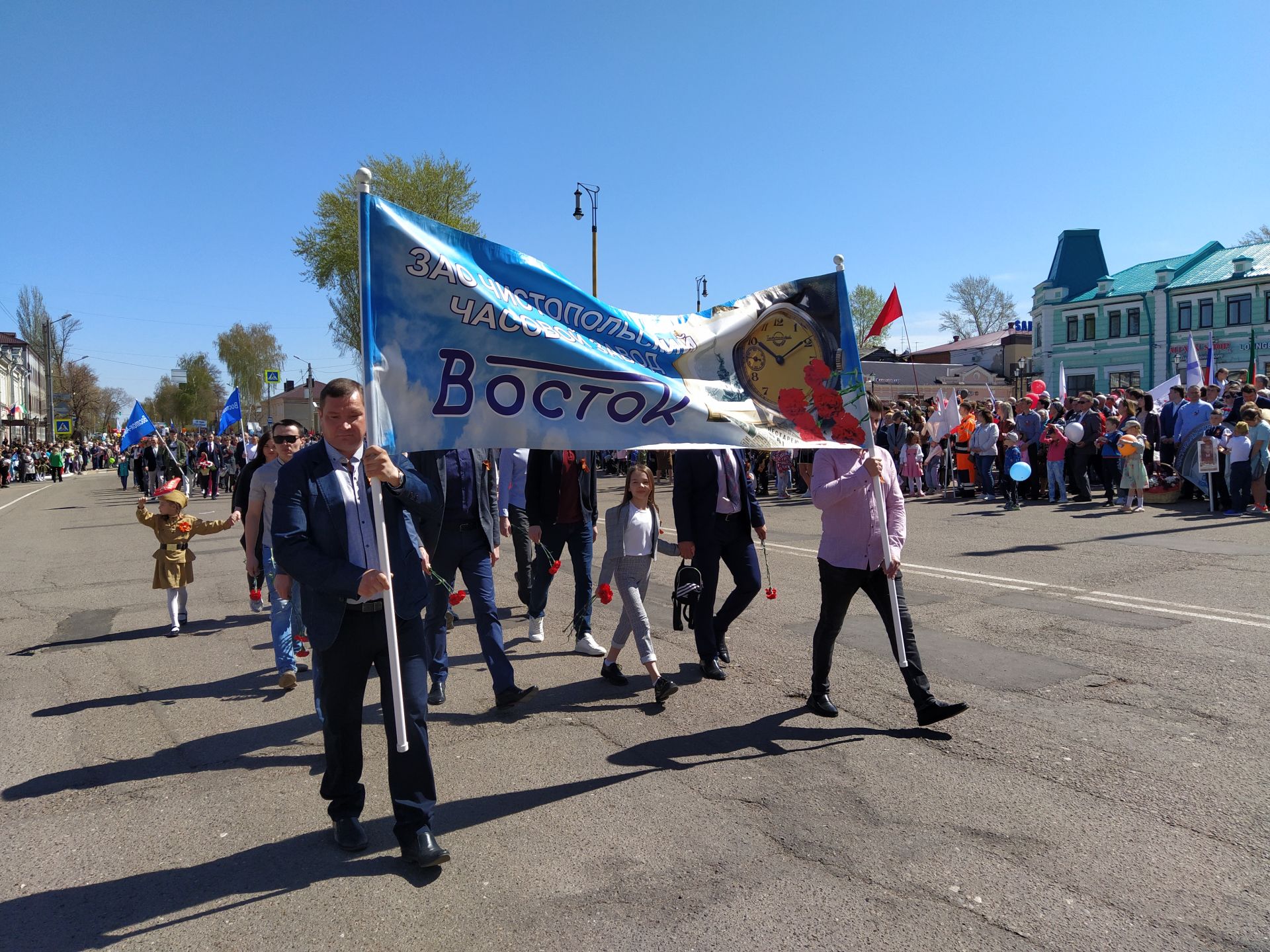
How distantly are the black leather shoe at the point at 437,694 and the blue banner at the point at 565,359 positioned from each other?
93.8 inches

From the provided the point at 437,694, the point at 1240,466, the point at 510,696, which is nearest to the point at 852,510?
the point at 510,696

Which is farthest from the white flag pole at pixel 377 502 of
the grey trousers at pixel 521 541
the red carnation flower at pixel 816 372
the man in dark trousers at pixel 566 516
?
the grey trousers at pixel 521 541

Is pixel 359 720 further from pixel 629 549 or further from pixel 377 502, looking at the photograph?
pixel 629 549

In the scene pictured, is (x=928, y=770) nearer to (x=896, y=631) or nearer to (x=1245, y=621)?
(x=896, y=631)

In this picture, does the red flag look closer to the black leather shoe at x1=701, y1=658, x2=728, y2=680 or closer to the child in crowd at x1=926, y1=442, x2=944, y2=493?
the black leather shoe at x1=701, y1=658, x2=728, y2=680

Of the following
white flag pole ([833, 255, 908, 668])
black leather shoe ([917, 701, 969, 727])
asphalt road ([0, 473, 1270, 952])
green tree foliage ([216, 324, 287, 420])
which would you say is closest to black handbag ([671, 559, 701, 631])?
asphalt road ([0, 473, 1270, 952])

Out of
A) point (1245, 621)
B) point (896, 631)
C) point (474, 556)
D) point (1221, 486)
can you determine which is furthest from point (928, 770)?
point (1221, 486)

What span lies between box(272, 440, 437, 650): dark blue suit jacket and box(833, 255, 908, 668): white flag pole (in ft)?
8.48

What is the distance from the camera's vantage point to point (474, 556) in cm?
602

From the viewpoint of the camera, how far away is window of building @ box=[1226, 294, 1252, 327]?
178 feet

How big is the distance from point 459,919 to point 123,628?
23.5 feet

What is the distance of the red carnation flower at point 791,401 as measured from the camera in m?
5.12

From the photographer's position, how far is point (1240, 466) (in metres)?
14.3

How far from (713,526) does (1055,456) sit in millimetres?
13256
